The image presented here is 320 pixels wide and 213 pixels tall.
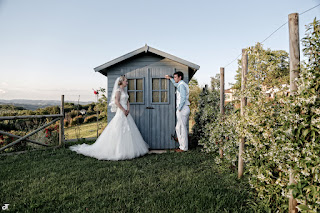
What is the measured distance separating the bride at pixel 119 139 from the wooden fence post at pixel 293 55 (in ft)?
12.5

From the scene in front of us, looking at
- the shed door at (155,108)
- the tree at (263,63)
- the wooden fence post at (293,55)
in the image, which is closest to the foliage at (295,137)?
the wooden fence post at (293,55)

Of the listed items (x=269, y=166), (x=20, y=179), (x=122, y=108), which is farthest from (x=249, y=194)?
(x=20, y=179)

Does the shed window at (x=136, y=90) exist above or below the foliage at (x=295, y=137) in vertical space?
above

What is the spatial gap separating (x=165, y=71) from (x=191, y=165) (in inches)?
130

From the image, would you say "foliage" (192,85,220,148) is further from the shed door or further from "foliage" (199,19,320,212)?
"foliage" (199,19,320,212)

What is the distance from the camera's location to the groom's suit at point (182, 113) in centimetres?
571

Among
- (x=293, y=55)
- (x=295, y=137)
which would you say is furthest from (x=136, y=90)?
(x=295, y=137)

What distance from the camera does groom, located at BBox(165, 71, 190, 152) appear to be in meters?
5.72

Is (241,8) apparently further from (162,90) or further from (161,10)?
(162,90)

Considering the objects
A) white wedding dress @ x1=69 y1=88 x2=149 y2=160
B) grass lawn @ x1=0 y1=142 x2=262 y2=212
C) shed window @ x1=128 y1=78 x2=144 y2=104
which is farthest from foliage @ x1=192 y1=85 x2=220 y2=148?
shed window @ x1=128 y1=78 x2=144 y2=104

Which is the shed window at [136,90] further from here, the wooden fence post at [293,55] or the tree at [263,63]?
the wooden fence post at [293,55]

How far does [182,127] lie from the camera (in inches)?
230

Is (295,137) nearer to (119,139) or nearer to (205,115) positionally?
(205,115)

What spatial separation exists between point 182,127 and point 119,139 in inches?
78.5
